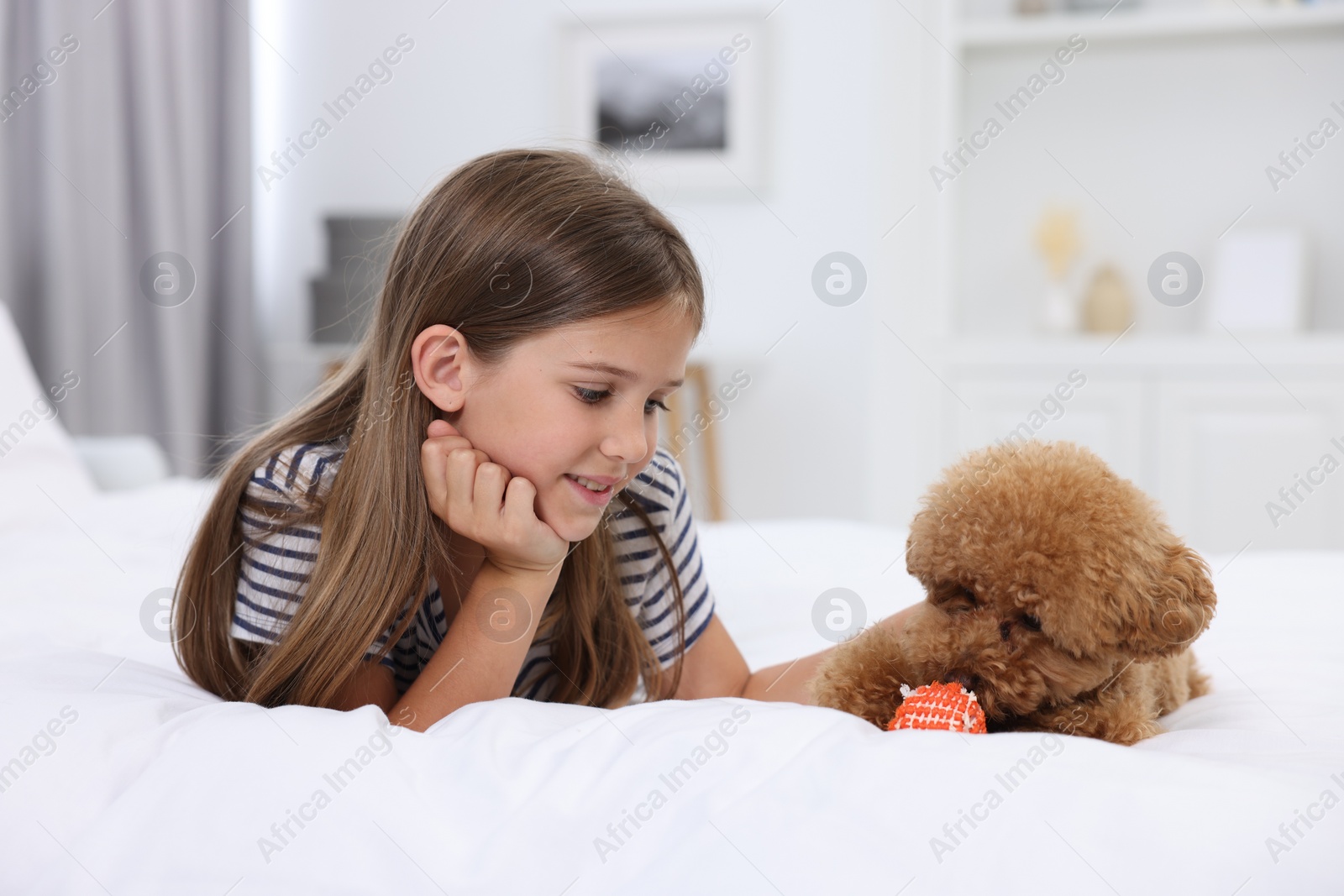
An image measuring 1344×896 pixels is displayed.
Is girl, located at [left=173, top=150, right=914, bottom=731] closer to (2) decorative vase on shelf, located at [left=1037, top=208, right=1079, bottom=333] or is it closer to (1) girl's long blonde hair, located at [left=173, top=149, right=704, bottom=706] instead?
(1) girl's long blonde hair, located at [left=173, top=149, right=704, bottom=706]

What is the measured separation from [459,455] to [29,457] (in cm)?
117

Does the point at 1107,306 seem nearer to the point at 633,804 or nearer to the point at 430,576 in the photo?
the point at 430,576

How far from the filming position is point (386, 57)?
12.7 ft

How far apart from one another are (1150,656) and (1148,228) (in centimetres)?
285

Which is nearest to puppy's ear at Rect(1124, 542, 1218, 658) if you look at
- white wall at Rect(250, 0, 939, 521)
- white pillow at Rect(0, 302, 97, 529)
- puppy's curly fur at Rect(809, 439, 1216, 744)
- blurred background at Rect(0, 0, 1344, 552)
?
puppy's curly fur at Rect(809, 439, 1216, 744)

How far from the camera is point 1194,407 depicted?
2738mm

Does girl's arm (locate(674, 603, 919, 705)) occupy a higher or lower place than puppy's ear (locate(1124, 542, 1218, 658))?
lower

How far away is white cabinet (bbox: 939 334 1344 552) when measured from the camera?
2686mm

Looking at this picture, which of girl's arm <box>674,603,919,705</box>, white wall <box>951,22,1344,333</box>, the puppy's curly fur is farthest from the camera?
white wall <box>951,22,1344,333</box>

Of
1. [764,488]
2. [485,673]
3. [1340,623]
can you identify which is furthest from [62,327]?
[1340,623]

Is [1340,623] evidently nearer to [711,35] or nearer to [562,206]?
[562,206]

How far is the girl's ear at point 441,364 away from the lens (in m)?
0.88

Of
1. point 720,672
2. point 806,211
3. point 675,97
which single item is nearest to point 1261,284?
point 806,211

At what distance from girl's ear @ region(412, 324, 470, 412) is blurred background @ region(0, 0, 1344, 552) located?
61.9 inches
